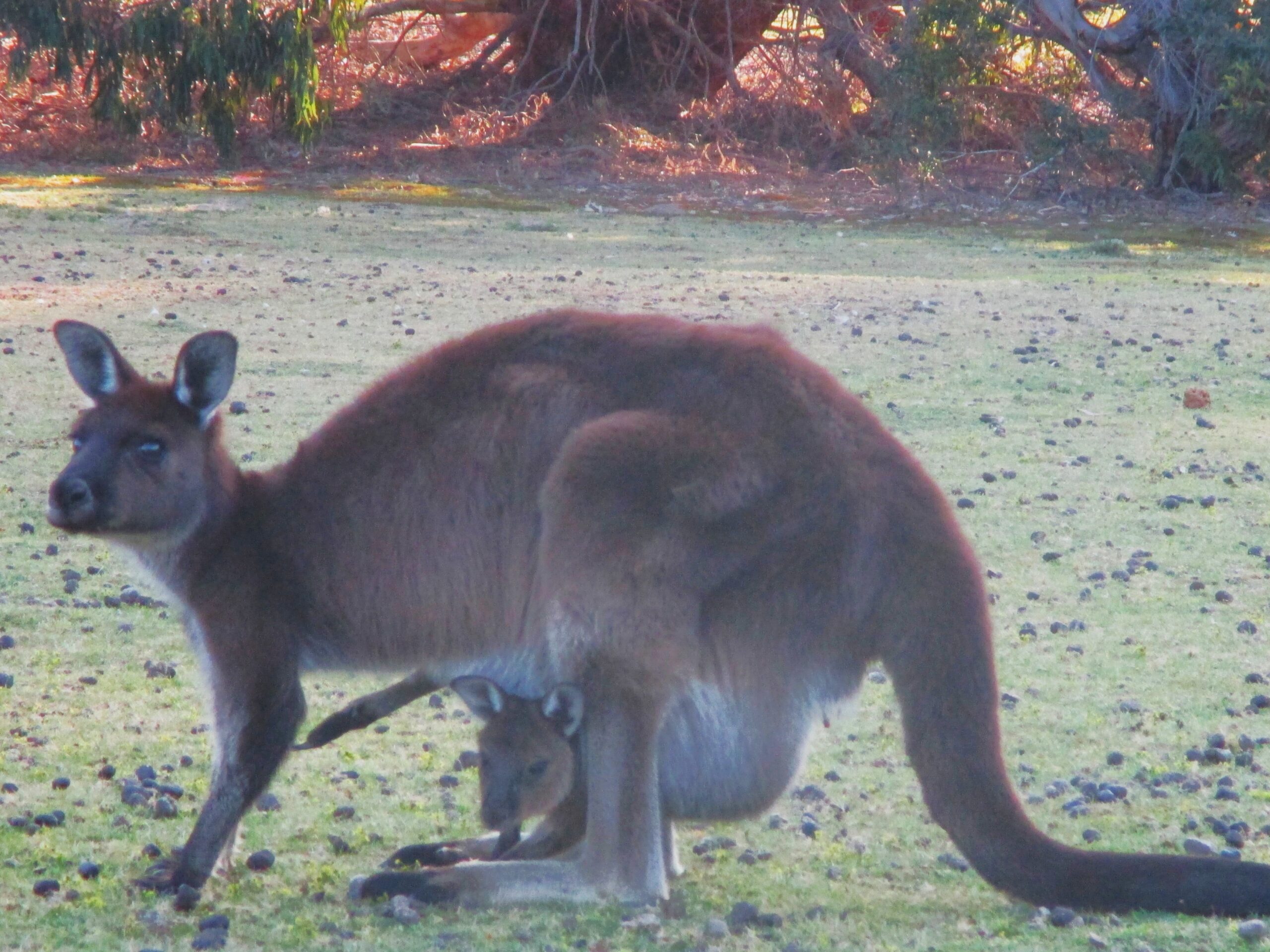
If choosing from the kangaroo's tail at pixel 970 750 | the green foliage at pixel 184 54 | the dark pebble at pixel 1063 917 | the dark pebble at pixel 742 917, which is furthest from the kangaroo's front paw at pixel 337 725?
the green foliage at pixel 184 54

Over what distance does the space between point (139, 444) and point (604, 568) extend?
1142 millimetres

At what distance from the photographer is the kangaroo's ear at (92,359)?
361 cm

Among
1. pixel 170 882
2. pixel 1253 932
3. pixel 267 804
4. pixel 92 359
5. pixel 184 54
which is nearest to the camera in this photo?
pixel 1253 932

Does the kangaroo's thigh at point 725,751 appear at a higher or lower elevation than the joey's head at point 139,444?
lower

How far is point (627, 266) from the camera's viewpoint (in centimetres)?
1309

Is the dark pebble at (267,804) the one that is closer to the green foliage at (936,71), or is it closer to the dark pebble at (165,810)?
the dark pebble at (165,810)

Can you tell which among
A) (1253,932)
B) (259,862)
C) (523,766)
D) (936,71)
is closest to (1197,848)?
(1253,932)

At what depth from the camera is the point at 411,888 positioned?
10.9ft

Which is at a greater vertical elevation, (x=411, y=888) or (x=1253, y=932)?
(x=1253, y=932)

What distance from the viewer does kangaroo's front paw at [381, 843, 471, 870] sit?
3572mm

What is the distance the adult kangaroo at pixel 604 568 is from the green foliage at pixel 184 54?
16.1 m

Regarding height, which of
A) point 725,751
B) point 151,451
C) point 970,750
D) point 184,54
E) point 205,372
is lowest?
point 725,751

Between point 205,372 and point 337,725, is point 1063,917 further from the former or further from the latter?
point 205,372

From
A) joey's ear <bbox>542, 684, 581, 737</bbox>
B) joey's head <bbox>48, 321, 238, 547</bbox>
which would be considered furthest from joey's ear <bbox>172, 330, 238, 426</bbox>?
joey's ear <bbox>542, 684, 581, 737</bbox>
